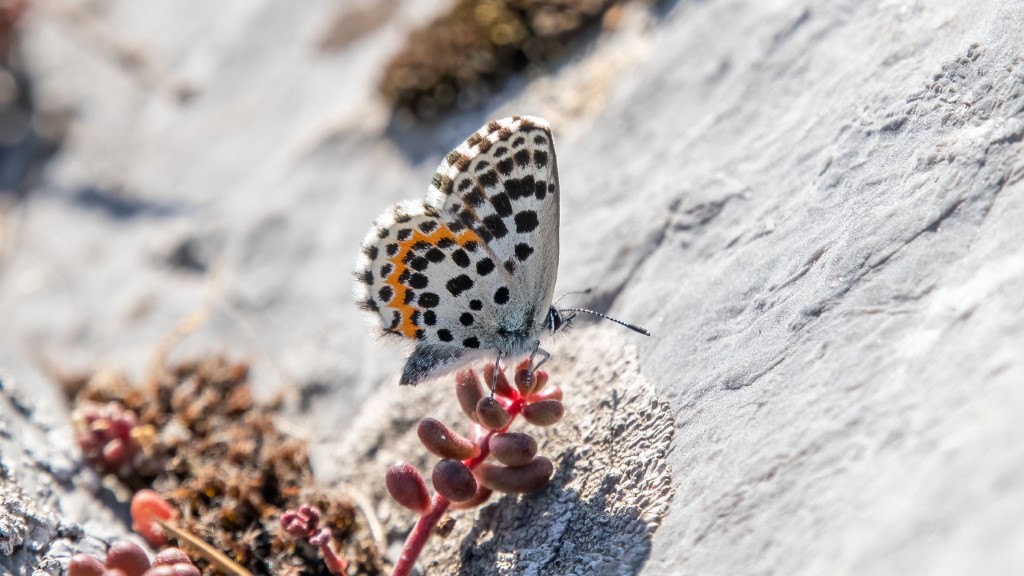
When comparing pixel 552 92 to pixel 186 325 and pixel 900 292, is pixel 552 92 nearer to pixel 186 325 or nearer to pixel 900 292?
→ pixel 186 325

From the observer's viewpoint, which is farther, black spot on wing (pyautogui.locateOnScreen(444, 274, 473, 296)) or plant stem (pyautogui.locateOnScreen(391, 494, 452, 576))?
black spot on wing (pyautogui.locateOnScreen(444, 274, 473, 296))

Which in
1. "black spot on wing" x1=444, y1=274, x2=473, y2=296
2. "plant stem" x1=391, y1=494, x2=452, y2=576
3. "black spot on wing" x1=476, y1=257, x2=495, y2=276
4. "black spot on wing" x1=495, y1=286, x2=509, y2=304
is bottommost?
"plant stem" x1=391, y1=494, x2=452, y2=576

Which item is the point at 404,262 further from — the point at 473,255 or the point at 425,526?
the point at 425,526

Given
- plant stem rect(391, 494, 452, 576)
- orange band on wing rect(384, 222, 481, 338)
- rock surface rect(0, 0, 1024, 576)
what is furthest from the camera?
orange band on wing rect(384, 222, 481, 338)

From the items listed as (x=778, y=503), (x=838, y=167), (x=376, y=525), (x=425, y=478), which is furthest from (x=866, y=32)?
(x=376, y=525)

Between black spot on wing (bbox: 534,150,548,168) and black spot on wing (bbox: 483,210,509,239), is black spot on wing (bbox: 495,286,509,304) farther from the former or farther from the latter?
black spot on wing (bbox: 534,150,548,168)

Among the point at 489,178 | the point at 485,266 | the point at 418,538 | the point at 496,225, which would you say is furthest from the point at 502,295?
the point at 418,538

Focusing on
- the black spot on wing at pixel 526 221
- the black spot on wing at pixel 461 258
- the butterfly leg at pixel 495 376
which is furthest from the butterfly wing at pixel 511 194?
the butterfly leg at pixel 495 376

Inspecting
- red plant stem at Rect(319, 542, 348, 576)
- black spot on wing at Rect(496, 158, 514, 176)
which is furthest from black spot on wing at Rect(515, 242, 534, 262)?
red plant stem at Rect(319, 542, 348, 576)
